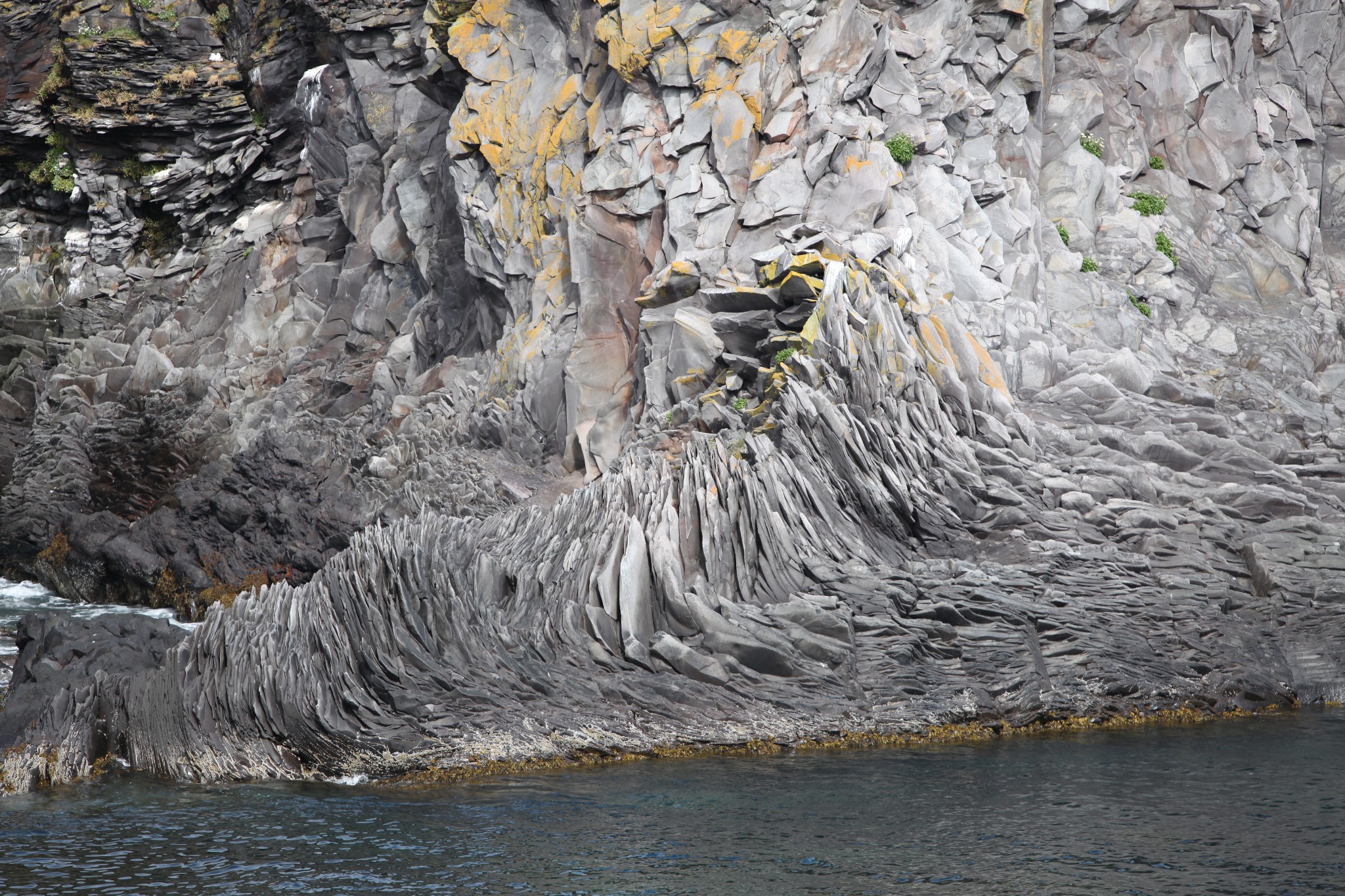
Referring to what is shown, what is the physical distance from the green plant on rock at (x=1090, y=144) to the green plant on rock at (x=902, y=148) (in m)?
7.98

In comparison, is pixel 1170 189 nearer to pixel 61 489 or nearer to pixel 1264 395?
pixel 1264 395

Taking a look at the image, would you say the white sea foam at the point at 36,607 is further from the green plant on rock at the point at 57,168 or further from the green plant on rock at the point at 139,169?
the green plant on rock at the point at 139,169

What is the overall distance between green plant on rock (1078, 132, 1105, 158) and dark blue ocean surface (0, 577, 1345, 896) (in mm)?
19204

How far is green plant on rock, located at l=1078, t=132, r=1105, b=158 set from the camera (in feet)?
106

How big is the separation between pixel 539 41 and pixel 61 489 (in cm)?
2163

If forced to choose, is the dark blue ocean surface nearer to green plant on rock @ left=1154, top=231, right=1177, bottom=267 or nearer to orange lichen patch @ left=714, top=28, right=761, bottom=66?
green plant on rock @ left=1154, top=231, right=1177, bottom=267

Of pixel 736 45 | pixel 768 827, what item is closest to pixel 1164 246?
pixel 736 45

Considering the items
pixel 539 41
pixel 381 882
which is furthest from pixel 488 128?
pixel 381 882

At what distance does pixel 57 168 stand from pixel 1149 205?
4160 cm

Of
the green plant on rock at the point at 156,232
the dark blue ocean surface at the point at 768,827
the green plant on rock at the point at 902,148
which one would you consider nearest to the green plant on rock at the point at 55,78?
the green plant on rock at the point at 156,232

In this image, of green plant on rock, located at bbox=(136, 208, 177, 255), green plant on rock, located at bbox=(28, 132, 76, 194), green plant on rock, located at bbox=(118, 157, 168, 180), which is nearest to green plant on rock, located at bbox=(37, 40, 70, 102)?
green plant on rock, located at bbox=(28, 132, 76, 194)

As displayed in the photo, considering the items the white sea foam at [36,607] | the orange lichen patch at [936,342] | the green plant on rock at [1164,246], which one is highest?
the green plant on rock at [1164,246]

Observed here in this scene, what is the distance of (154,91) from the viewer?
46.0m

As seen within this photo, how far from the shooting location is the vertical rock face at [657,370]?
18906mm
